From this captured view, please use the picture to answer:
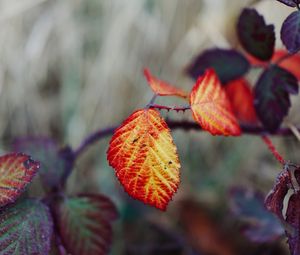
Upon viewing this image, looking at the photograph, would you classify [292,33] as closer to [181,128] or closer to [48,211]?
[181,128]

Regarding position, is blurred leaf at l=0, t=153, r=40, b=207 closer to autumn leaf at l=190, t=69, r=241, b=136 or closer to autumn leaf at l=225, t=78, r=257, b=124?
autumn leaf at l=190, t=69, r=241, b=136

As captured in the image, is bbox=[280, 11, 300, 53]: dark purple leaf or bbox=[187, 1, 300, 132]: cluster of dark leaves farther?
bbox=[187, 1, 300, 132]: cluster of dark leaves

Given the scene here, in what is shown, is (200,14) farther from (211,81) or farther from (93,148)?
(211,81)

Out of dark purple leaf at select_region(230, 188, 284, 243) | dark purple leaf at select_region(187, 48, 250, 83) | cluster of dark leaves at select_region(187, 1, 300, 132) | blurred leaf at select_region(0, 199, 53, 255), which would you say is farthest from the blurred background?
blurred leaf at select_region(0, 199, 53, 255)

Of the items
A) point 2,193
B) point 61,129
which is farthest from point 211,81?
point 61,129

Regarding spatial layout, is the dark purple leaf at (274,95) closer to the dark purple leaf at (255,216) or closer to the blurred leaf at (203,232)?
the dark purple leaf at (255,216)

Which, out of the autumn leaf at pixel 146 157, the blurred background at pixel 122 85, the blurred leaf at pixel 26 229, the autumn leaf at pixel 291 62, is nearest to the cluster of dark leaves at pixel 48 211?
the blurred leaf at pixel 26 229
